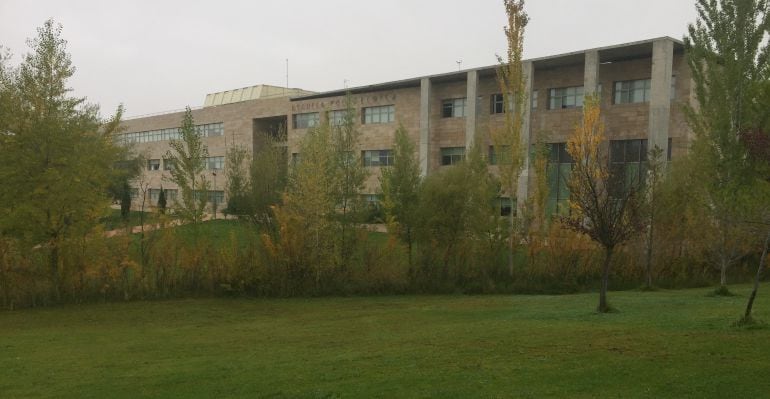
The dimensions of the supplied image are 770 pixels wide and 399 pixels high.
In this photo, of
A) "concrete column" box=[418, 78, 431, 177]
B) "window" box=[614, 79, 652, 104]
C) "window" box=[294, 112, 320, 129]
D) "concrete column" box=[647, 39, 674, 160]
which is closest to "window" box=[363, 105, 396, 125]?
"concrete column" box=[418, 78, 431, 177]

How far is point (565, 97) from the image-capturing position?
35.8 meters

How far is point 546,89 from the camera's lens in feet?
120

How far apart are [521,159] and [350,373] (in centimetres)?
1438

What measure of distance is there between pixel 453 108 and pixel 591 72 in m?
11.0

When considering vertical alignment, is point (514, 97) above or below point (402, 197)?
above

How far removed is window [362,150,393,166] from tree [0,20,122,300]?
2757cm

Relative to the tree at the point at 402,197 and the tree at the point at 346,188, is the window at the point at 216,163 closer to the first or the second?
the tree at the point at 346,188

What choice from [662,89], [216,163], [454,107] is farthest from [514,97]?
[216,163]

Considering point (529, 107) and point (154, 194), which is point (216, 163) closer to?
point (154, 194)

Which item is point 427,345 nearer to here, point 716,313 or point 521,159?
point 716,313

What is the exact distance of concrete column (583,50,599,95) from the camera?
32.3 metres

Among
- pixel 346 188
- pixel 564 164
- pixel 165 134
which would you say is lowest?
pixel 346 188

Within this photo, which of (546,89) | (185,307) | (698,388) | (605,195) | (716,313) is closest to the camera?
(698,388)

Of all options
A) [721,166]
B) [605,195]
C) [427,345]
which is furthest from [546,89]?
[427,345]
